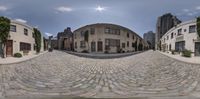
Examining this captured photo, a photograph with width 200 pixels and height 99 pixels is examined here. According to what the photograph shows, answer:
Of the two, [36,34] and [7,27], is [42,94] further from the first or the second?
[36,34]

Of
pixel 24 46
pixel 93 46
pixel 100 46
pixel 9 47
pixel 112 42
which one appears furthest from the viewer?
pixel 112 42

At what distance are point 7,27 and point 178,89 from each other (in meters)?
16.4

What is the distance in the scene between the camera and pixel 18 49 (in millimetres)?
19531

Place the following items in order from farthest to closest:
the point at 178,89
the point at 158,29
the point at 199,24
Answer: the point at 199,24, the point at 158,29, the point at 178,89

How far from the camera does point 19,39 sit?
20.1 metres

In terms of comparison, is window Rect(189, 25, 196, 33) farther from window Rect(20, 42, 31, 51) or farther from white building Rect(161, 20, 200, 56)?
window Rect(20, 42, 31, 51)

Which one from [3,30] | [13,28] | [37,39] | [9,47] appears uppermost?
[13,28]

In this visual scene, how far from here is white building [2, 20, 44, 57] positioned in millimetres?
18125

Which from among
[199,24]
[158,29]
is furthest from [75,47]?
[199,24]

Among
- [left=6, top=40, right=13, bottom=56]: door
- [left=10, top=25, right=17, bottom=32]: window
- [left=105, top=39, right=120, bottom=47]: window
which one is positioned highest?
[left=10, top=25, right=17, bottom=32]: window

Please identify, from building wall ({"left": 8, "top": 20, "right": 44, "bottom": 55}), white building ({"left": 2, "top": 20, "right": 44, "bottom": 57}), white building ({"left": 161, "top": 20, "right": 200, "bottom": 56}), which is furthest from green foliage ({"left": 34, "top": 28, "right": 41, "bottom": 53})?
white building ({"left": 161, "top": 20, "right": 200, "bottom": 56})

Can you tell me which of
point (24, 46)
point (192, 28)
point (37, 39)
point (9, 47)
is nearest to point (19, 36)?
point (24, 46)

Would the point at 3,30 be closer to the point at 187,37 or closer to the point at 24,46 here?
the point at 24,46

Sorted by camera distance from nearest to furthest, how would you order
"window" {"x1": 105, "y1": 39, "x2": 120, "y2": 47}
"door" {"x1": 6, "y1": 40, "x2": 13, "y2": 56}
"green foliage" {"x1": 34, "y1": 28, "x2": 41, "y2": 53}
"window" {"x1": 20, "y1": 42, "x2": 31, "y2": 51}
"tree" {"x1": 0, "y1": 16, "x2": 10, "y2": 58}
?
"tree" {"x1": 0, "y1": 16, "x2": 10, "y2": 58} → "door" {"x1": 6, "y1": 40, "x2": 13, "y2": 56} → "window" {"x1": 20, "y1": 42, "x2": 31, "y2": 51} → "window" {"x1": 105, "y1": 39, "x2": 120, "y2": 47} → "green foliage" {"x1": 34, "y1": 28, "x2": 41, "y2": 53}
